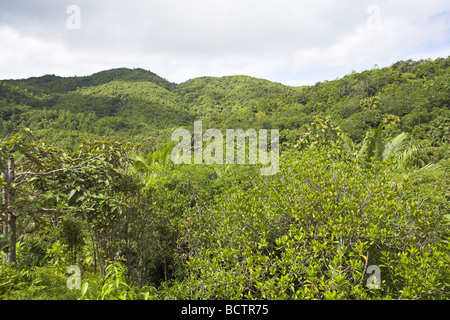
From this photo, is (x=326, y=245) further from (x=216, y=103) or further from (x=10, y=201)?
(x=216, y=103)

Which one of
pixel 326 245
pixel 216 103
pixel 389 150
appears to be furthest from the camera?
pixel 216 103

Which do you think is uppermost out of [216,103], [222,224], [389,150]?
[216,103]

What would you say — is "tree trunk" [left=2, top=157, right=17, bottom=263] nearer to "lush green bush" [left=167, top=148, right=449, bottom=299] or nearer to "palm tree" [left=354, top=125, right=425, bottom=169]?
"lush green bush" [left=167, top=148, right=449, bottom=299]

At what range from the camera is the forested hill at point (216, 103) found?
42.9 meters

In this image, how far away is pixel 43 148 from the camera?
3.32 meters

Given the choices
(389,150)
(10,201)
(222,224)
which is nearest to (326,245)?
(222,224)

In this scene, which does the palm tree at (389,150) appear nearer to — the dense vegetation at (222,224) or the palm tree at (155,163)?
the dense vegetation at (222,224)

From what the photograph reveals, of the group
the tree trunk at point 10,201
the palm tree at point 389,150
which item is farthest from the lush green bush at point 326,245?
the palm tree at point 389,150

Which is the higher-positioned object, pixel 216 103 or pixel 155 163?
pixel 216 103

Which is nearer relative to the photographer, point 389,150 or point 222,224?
point 222,224

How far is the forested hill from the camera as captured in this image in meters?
42.9

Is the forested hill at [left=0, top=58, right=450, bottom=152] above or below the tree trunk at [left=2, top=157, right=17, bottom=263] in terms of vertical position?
above

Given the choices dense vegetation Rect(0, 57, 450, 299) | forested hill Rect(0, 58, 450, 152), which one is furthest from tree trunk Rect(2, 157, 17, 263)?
forested hill Rect(0, 58, 450, 152)

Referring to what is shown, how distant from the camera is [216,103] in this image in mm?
99500
